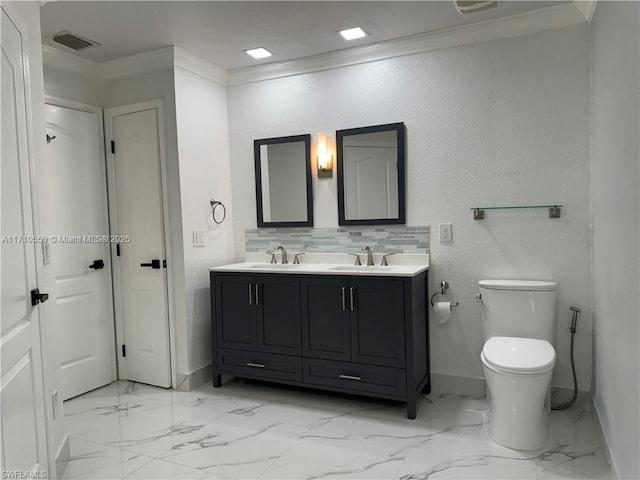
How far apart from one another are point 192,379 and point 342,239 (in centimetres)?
151

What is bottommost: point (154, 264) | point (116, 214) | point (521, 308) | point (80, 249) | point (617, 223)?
point (521, 308)

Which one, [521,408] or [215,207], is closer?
[521,408]

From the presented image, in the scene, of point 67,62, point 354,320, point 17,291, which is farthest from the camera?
point 67,62

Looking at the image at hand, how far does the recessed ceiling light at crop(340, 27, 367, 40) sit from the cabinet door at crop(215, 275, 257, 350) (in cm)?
174

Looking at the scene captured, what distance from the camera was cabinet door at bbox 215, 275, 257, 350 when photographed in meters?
3.13

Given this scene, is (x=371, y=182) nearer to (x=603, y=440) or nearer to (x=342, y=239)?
(x=342, y=239)

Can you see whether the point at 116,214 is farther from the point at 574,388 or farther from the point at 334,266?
the point at 574,388

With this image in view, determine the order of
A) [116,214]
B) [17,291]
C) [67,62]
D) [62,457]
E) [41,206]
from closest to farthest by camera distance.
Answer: [17,291], [41,206], [62,457], [67,62], [116,214]

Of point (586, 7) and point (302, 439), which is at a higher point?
point (586, 7)

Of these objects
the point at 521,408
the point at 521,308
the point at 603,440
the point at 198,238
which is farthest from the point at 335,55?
the point at 603,440

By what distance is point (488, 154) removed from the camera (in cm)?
289

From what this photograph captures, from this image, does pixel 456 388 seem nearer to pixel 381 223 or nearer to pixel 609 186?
pixel 381 223

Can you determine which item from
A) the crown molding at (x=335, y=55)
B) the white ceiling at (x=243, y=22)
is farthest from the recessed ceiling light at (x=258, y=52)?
the crown molding at (x=335, y=55)

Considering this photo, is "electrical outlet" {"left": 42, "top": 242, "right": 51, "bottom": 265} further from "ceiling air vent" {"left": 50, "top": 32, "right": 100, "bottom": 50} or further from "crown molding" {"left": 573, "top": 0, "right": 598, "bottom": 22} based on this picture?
"crown molding" {"left": 573, "top": 0, "right": 598, "bottom": 22}
